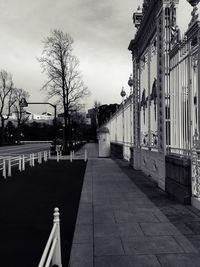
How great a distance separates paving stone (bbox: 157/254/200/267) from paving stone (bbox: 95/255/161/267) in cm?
11

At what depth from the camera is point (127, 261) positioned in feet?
16.5

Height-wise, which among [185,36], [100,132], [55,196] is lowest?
[55,196]

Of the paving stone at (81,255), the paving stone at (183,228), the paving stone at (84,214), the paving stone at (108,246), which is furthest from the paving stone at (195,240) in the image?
the paving stone at (84,214)

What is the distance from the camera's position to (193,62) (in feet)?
29.3

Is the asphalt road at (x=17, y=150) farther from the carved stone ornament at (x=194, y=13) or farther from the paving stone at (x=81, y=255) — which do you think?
the paving stone at (x=81, y=255)

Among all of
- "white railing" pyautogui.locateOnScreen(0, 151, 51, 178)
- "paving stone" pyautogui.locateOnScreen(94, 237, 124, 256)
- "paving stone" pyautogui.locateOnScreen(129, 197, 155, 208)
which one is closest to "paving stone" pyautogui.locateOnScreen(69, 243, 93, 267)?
"paving stone" pyautogui.locateOnScreen(94, 237, 124, 256)

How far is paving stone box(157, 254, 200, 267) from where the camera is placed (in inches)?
192

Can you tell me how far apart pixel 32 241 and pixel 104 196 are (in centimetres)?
466

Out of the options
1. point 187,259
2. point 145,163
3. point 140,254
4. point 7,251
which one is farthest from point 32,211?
point 145,163

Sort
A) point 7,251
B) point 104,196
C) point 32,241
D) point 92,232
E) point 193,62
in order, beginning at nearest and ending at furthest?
point 7,251
point 32,241
point 92,232
point 193,62
point 104,196

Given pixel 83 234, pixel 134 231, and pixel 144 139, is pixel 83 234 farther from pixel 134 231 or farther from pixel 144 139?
pixel 144 139

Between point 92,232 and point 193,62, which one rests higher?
point 193,62

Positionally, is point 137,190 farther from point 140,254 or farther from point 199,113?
point 140,254

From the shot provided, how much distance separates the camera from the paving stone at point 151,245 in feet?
17.9
